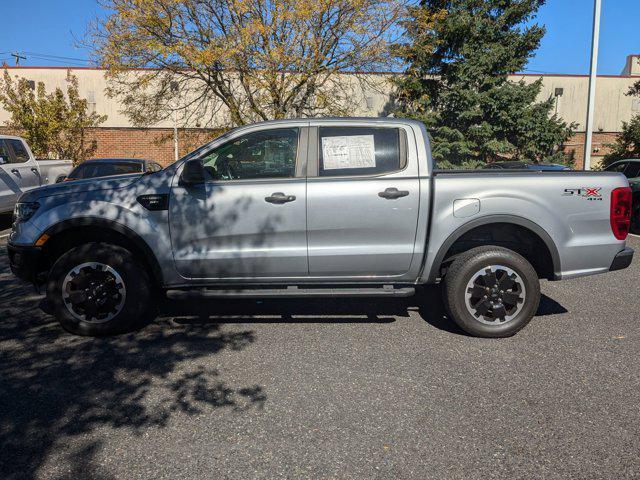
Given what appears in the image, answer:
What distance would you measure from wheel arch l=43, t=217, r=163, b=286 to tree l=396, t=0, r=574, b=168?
15.0m

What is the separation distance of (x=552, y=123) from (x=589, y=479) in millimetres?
18260

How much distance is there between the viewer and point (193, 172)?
442 centimetres

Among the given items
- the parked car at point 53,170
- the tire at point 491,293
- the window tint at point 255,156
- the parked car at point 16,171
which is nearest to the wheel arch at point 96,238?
the window tint at point 255,156

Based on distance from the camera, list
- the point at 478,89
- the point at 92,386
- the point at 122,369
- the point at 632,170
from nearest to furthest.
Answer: the point at 92,386
the point at 122,369
the point at 632,170
the point at 478,89

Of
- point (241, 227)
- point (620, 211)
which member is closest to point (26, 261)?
point (241, 227)

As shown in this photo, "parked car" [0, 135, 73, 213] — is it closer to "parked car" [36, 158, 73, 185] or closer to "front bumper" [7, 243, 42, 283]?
"parked car" [36, 158, 73, 185]

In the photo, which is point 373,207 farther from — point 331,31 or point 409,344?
point 331,31

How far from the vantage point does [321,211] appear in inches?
179

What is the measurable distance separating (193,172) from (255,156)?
2.06 ft

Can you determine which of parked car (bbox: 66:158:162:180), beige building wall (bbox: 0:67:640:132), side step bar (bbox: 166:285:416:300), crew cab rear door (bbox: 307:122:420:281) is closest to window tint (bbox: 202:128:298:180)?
crew cab rear door (bbox: 307:122:420:281)

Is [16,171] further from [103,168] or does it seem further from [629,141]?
[629,141]

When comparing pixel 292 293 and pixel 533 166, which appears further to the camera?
pixel 533 166

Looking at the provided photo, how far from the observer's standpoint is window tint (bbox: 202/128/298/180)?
4.71 m

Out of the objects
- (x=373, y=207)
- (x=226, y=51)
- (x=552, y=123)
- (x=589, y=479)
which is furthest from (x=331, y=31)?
(x=589, y=479)
